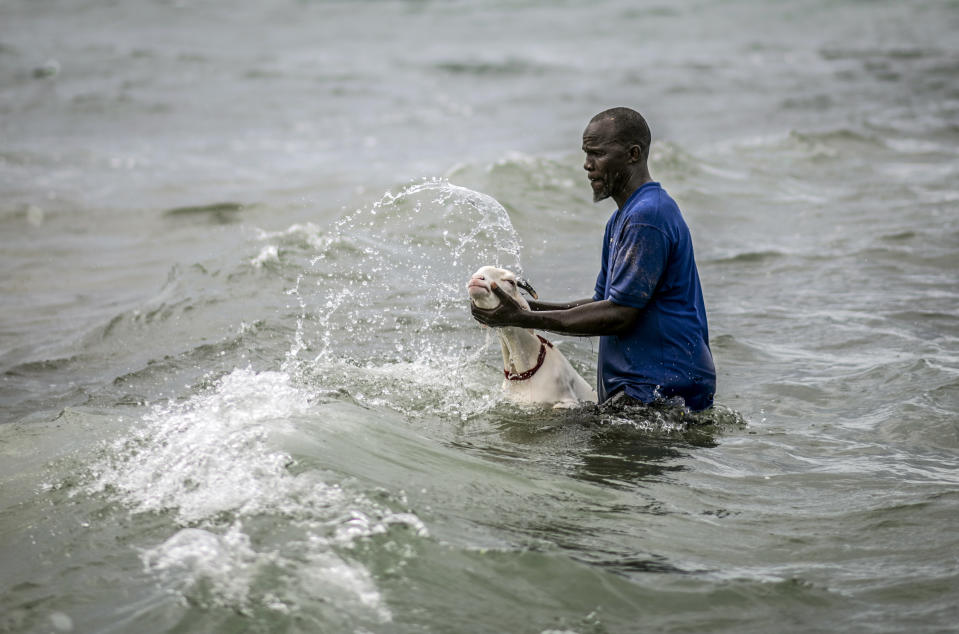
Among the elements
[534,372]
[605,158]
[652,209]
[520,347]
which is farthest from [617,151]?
[534,372]

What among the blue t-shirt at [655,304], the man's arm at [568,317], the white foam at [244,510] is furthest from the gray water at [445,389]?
the man's arm at [568,317]

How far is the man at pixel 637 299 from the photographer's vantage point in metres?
5.32

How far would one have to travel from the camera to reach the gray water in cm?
388

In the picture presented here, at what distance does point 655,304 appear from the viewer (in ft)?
18.1

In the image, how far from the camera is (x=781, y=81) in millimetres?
24391

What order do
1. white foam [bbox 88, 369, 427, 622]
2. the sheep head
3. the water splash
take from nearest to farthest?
white foam [bbox 88, 369, 427, 622] < the sheep head < the water splash

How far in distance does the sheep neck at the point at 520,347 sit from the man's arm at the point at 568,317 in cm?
46

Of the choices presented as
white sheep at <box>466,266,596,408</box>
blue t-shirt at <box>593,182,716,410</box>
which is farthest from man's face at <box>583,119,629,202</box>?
white sheep at <box>466,266,596,408</box>

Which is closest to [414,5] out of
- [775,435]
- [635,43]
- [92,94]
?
[635,43]

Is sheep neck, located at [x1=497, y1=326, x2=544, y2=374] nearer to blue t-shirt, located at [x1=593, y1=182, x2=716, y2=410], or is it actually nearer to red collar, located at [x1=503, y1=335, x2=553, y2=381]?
red collar, located at [x1=503, y1=335, x2=553, y2=381]

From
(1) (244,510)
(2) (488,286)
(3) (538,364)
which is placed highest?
(2) (488,286)

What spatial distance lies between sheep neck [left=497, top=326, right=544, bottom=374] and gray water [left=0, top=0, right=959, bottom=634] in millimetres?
292

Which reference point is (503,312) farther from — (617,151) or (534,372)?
(617,151)

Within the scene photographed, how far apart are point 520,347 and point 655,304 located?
2.75ft
